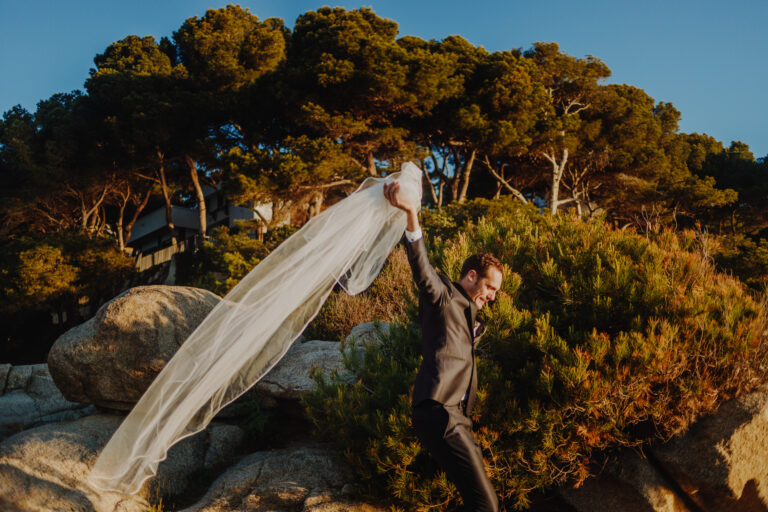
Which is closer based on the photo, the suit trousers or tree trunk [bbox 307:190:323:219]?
the suit trousers

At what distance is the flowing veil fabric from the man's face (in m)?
0.79

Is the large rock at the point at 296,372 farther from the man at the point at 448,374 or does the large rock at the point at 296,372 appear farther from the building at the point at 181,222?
the building at the point at 181,222

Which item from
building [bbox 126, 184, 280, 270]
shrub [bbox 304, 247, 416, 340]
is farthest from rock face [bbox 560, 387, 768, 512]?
building [bbox 126, 184, 280, 270]

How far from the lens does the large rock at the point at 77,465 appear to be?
543cm

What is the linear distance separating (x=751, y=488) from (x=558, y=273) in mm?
2595

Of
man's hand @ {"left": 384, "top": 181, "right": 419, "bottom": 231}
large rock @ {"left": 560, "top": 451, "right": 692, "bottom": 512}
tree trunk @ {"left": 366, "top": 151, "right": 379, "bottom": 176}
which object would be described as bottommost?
large rock @ {"left": 560, "top": 451, "right": 692, "bottom": 512}

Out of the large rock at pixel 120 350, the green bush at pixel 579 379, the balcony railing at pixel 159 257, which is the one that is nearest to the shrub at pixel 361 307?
the large rock at pixel 120 350

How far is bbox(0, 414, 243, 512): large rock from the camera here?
5.43 metres

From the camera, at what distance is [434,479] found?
4.57 metres

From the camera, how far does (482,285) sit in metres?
3.36

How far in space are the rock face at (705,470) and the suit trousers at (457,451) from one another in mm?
2410

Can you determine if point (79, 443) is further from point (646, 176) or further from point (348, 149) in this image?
point (646, 176)

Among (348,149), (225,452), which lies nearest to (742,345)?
(225,452)

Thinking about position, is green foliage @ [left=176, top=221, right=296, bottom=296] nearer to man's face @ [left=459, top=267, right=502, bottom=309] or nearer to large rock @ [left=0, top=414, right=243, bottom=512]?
large rock @ [left=0, top=414, right=243, bottom=512]
